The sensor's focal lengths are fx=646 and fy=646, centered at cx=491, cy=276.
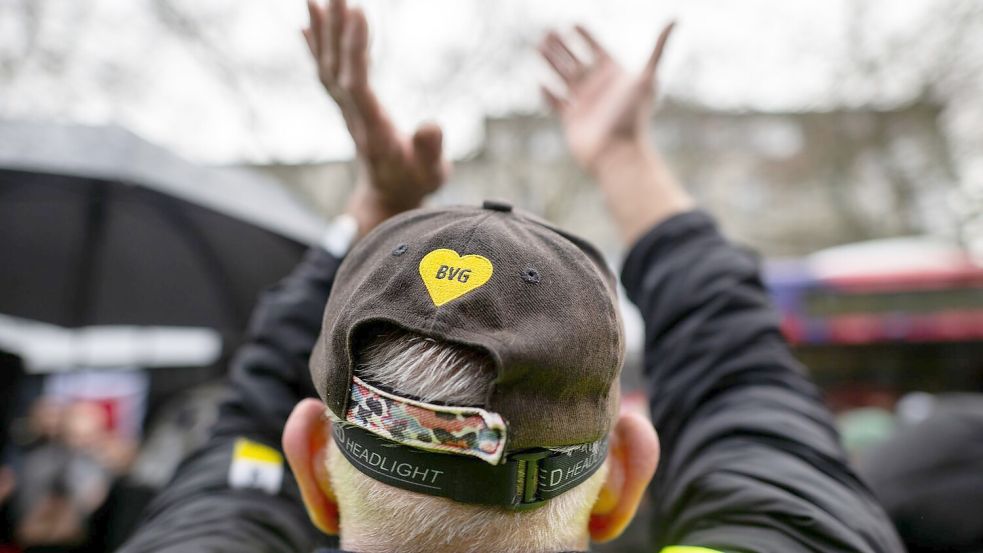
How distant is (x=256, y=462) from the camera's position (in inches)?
51.8

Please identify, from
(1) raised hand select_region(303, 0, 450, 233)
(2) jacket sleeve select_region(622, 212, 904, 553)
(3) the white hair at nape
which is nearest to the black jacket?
(2) jacket sleeve select_region(622, 212, 904, 553)

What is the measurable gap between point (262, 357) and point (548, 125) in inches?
469

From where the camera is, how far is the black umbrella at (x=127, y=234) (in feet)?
8.76

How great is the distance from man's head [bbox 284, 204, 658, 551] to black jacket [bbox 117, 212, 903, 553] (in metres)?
0.35

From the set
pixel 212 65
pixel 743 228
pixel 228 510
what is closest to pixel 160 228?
pixel 228 510

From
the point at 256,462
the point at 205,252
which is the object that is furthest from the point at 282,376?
the point at 205,252

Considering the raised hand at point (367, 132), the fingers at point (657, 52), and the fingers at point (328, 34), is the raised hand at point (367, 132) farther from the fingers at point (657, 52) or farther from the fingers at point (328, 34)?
the fingers at point (657, 52)

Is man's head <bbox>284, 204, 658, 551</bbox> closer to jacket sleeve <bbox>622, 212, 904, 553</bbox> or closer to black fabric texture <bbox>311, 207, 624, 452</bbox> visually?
black fabric texture <bbox>311, 207, 624, 452</bbox>

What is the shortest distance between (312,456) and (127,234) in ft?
8.44

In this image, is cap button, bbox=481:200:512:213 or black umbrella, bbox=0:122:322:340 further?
black umbrella, bbox=0:122:322:340

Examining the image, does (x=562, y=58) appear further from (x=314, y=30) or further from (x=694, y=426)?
(x=694, y=426)

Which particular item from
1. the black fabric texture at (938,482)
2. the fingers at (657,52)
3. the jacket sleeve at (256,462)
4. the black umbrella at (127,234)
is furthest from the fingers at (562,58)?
the black umbrella at (127,234)

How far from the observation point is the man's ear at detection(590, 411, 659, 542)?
1.03 meters

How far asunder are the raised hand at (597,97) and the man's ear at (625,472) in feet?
2.89
